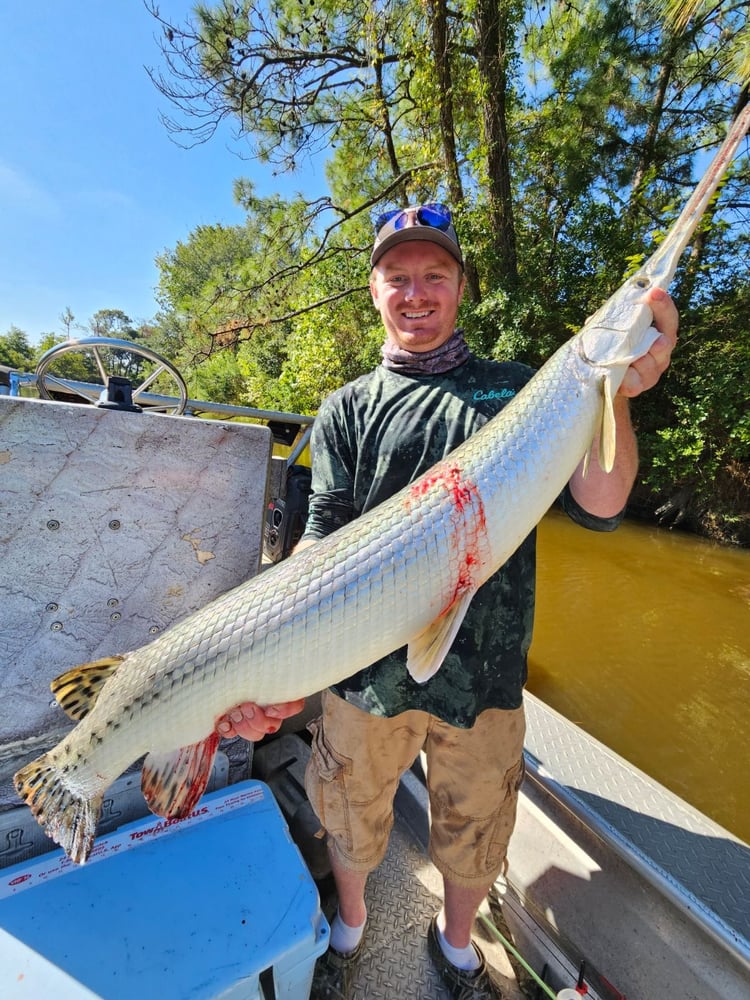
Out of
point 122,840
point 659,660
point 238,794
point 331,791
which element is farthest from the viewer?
point 659,660

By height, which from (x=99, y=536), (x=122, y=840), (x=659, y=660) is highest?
(x=99, y=536)

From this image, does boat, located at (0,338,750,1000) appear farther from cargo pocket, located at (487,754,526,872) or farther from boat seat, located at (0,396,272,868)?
cargo pocket, located at (487,754,526,872)

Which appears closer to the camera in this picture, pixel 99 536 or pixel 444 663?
pixel 444 663

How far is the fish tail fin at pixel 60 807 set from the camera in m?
1.48

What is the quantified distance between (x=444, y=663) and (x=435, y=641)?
23 cm

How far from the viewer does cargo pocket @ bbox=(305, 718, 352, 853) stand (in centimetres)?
183

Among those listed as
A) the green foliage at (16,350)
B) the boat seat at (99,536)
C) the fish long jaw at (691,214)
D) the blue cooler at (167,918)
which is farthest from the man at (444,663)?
the green foliage at (16,350)

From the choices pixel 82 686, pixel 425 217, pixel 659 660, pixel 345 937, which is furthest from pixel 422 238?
pixel 659 660

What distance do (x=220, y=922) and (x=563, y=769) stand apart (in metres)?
1.61

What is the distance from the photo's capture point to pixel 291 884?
64.2 inches

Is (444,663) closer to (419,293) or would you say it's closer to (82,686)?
(82,686)

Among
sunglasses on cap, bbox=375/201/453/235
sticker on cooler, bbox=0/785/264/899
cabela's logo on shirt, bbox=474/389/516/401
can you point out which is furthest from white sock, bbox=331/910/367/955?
sunglasses on cap, bbox=375/201/453/235

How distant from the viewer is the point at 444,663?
1654 millimetres

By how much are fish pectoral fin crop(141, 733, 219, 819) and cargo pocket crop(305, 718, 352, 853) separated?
18.3 inches
